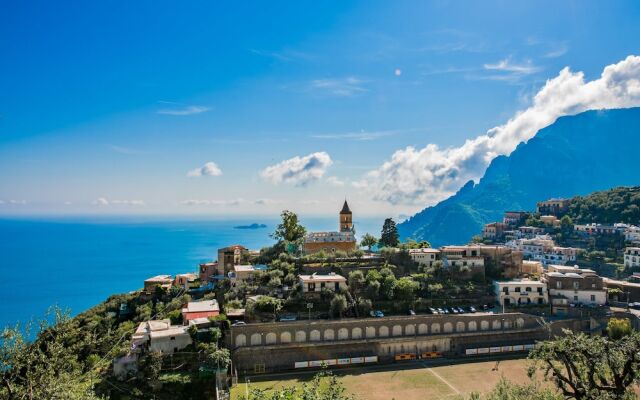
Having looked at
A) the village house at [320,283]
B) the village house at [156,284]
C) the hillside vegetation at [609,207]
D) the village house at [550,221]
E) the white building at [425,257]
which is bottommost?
the village house at [156,284]

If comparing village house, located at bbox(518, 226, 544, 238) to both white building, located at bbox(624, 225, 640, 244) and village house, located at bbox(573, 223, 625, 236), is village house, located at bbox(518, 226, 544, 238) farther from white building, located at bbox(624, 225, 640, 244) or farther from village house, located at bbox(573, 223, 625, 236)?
white building, located at bbox(624, 225, 640, 244)

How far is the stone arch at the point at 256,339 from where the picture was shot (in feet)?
105

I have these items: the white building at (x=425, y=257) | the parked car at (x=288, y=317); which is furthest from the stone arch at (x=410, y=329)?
the white building at (x=425, y=257)

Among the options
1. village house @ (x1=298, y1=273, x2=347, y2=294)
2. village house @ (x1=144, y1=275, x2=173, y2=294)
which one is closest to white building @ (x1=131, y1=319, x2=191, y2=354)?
village house @ (x1=298, y1=273, x2=347, y2=294)

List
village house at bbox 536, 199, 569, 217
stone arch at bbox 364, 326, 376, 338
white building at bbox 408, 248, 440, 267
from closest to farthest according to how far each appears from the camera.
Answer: stone arch at bbox 364, 326, 376, 338
white building at bbox 408, 248, 440, 267
village house at bbox 536, 199, 569, 217

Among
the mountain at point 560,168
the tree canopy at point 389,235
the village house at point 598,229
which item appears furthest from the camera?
the mountain at point 560,168

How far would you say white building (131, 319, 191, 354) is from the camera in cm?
2944

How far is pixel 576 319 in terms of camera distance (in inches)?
1496

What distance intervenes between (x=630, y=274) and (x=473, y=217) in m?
94.4

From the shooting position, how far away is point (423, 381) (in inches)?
1164

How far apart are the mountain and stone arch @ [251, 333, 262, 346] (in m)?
Answer: 126

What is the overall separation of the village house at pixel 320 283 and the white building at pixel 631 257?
3971 centimetres

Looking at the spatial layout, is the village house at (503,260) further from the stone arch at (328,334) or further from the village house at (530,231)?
the village house at (530,231)

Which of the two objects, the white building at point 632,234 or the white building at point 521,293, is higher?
the white building at point 632,234
